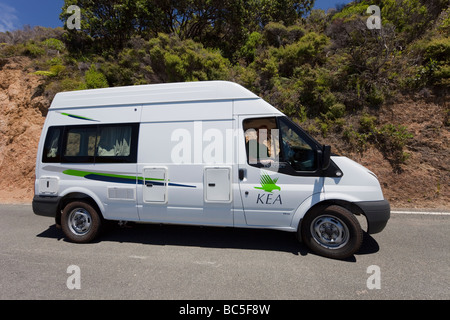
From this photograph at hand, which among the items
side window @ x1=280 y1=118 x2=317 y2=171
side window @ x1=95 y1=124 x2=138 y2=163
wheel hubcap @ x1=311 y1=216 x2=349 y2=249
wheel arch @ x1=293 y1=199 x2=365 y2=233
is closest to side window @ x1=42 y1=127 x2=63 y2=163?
side window @ x1=95 y1=124 x2=138 y2=163

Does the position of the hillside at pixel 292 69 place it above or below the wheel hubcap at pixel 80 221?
above

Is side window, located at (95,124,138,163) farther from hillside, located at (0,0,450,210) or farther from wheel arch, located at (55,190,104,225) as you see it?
hillside, located at (0,0,450,210)

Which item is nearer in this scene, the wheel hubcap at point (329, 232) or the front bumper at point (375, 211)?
the front bumper at point (375, 211)

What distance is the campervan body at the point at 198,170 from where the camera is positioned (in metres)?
3.28

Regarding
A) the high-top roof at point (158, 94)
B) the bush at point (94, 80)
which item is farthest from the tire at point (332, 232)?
the bush at point (94, 80)

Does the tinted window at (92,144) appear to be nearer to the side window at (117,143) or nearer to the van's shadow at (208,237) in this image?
the side window at (117,143)

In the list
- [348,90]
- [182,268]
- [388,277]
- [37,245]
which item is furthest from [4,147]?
[348,90]

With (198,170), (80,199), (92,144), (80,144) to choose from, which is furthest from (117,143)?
(198,170)

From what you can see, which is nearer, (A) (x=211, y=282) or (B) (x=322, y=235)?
(A) (x=211, y=282)

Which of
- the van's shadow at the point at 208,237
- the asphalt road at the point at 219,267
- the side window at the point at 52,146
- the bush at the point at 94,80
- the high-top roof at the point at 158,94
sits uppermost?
the bush at the point at 94,80

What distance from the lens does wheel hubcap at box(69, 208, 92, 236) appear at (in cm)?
404

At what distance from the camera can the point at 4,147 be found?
10125mm
